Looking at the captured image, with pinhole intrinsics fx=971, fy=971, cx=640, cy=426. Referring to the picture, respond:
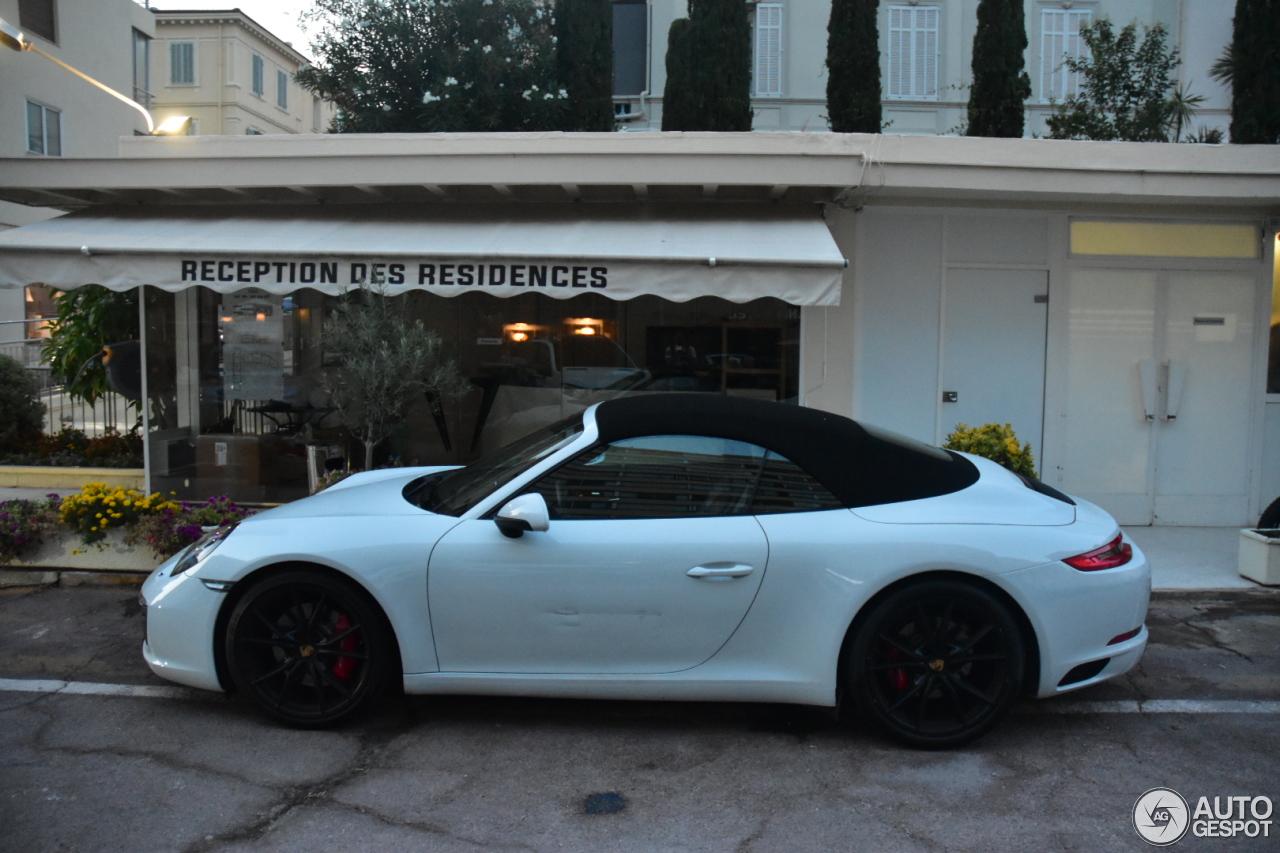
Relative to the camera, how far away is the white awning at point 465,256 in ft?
21.8

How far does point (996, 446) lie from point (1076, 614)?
10.3 feet

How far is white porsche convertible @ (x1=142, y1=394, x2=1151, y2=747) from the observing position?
3.96 m

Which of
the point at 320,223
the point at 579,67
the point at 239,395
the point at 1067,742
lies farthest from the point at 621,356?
the point at 579,67

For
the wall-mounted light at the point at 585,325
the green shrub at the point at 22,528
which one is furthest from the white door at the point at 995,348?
the green shrub at the point at 22,528

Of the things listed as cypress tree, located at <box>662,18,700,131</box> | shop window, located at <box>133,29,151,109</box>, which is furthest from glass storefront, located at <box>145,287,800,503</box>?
shop window, located at <box>133,29,151,109</box>

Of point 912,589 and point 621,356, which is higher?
point 621,356

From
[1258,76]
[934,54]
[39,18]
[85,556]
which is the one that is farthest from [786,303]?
[39,18]

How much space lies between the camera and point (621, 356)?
26.7ft

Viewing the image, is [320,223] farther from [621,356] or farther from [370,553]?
[370,553]

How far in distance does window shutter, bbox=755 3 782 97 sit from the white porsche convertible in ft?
Result: 53.4

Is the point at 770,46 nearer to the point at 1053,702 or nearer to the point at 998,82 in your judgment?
the point at 998,82

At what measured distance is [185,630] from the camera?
421cm

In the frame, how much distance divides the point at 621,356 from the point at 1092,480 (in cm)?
430

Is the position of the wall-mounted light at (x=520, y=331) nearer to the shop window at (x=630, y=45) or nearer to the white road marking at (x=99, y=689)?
the white road marking at (x=99, y=689)
